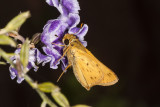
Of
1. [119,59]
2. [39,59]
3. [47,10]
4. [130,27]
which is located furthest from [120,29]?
[39,59]

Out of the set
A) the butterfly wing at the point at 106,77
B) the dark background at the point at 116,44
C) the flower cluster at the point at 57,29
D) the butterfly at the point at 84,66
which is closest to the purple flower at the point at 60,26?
the flower cluster at the point at 57,29

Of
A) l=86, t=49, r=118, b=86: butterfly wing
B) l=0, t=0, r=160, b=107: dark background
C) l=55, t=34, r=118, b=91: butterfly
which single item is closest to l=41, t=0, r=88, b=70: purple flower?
l=55, t=34, r=118, b=91: butterfly

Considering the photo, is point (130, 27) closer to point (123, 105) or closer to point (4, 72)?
point (123, 105)

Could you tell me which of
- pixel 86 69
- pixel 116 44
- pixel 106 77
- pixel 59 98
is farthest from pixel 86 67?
pixel 116 44

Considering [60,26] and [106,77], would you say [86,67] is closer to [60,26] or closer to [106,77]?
[106,77]

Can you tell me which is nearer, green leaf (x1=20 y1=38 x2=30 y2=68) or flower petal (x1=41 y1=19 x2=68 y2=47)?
green leaf (x1=20 y1=38 x2=30 y2=68)

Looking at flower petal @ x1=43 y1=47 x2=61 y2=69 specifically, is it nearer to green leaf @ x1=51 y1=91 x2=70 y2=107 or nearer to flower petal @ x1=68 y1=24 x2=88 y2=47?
flower petal @ x1=68 y1=24 x2=88 y2=47
